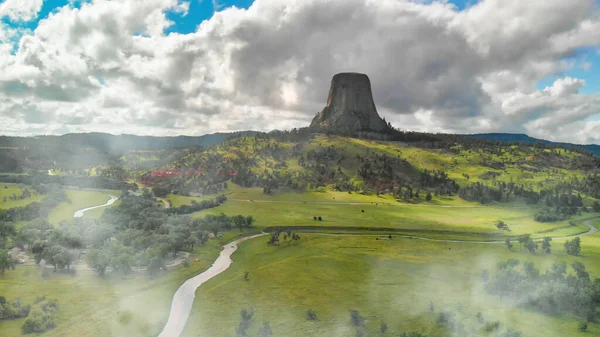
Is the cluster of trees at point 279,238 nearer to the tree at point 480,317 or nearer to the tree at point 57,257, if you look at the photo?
the tree at point 57,257

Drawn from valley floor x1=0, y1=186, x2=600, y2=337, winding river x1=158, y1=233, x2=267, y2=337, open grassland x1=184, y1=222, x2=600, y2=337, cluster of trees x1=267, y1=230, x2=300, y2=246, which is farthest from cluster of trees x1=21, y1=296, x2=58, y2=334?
cluster of trees x1=267, y1=230, x2=300, y2=246

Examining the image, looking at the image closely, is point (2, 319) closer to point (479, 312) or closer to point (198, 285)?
point (198, 285)

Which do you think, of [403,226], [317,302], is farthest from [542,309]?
[403,226]

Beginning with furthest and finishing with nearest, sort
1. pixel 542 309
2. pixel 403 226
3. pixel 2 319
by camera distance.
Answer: pixel 403 226 < pixel 542 309 < pixel 2 319

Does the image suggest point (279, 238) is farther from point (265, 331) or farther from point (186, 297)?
point (265, 331)

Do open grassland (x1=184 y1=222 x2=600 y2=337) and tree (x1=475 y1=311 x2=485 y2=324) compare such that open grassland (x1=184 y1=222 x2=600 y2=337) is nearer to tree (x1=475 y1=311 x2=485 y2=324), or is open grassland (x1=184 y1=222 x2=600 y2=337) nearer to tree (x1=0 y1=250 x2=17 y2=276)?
tree (x1=475 y1=311 x2=485 y2=324)
